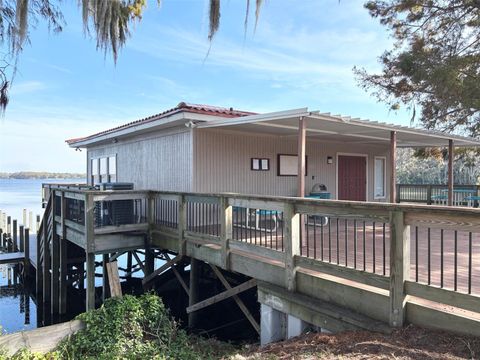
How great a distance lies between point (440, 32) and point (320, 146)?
22.8 feet

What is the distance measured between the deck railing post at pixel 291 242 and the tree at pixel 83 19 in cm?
237

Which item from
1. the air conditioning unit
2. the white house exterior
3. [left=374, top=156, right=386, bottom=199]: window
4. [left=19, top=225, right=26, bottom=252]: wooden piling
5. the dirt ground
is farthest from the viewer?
[left=19, top=225, right=26, bottom=252]: wooden piling

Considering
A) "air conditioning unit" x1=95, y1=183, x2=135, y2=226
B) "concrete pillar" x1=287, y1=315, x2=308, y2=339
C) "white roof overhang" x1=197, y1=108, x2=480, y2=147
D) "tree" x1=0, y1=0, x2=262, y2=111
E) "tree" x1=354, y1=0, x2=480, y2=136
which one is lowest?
"concrete pillar" x1=287, y1=315, x2=308, y2=339

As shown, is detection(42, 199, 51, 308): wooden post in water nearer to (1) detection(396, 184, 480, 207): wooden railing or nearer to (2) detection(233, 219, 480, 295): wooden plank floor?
(2) detection(233, 219, 480, 295): wooden plank floor

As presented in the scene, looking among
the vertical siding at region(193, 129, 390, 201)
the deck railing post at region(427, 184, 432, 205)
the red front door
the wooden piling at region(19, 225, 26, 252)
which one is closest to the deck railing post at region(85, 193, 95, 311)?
the vertical siding at region(193, 129, 390, 201)

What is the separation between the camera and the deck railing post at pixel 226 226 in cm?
573

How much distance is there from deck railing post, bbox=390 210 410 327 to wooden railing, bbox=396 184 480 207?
11601mm

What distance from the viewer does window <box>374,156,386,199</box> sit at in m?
13.6

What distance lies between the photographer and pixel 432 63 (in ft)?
41.8

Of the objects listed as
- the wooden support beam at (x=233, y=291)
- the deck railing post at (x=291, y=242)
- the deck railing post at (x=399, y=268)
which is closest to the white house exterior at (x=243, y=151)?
the deck railing post at (x=291, y=242)

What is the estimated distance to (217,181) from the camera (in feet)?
30.3

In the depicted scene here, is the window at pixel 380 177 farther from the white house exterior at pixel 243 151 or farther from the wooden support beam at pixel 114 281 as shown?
the wooden support beam at pixel 114 281

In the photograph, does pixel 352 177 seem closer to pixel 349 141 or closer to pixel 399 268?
pixel 349 141

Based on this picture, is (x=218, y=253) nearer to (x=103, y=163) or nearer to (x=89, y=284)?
(x=89, y=284)
